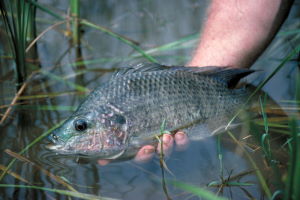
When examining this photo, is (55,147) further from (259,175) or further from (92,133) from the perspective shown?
(259,175)

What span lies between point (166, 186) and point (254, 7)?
1.71 metres

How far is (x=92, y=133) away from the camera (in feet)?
7.58

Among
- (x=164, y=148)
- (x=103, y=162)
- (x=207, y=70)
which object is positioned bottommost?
(x=103, y=162)

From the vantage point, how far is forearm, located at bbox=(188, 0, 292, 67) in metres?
2.94

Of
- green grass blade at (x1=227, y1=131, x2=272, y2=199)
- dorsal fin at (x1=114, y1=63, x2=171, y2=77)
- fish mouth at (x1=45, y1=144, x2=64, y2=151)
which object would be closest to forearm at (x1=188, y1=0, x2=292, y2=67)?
dorsal fin at (x1=114, y1=63, x2=171, y2=77)

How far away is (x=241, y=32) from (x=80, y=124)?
1.60 metres

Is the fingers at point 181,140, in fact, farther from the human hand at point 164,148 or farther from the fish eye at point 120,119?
the fish eye at point 120,119

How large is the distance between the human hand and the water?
0.04 meters

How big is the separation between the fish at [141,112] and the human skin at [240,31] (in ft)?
1.64

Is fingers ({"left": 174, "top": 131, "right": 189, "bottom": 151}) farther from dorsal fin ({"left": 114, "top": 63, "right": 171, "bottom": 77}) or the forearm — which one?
the forearm

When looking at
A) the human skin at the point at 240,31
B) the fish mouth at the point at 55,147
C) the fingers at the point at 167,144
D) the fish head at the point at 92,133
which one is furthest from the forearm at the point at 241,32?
the fish mouth at the point at 55,147

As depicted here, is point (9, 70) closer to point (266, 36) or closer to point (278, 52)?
point (266, 36)

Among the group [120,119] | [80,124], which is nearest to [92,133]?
[80,124]

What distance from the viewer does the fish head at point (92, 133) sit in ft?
7.57
